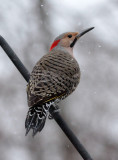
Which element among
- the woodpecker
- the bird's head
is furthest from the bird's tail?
the bird's head

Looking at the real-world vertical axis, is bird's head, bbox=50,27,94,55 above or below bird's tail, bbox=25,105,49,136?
below

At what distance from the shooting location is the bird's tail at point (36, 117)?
337 centimetres

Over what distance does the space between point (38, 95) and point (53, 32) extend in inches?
385

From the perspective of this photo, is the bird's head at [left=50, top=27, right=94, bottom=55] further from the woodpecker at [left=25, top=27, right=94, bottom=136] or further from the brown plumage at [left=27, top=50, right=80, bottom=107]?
the brown plumage at [left=27, top=50, right=80, bottom=107]

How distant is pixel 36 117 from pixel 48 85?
40 cm

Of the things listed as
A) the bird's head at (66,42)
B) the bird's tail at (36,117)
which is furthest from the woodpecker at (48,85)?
the bird's head at (66,42)

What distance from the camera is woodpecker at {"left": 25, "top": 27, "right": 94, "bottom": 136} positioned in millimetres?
3416

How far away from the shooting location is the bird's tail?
3.37 metres

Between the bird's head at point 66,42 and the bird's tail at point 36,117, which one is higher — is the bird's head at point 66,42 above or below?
below

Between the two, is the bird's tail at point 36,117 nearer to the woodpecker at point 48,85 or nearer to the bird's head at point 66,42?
the woodpecker at point 48,85

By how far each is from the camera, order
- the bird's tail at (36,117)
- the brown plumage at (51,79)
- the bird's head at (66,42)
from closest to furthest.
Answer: the bird's tail at (36,117), the brown plumage at (51,79), the bird's head at (66,42)

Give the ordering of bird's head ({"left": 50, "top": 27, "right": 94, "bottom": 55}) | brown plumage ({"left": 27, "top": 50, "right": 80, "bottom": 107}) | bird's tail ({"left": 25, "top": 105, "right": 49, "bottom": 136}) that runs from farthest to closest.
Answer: bird's head ({"left": 50, "top": 27, "right": 94, "bottom": 55})
brown plumage ({"left": 27, "top": 50, "right": 80, "bottom": 107})
bird's tail ({"left": 25, "top": 105, "right": 49, "bottom": 136})

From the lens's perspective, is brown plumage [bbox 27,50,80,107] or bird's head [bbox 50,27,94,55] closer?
brown plumage [bbox 27,50,80,107]

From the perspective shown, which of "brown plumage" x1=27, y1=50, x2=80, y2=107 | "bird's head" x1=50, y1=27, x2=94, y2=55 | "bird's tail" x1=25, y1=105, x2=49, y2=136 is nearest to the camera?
"bird's tail" x1=25, y1=105, x2=49, y2=136
